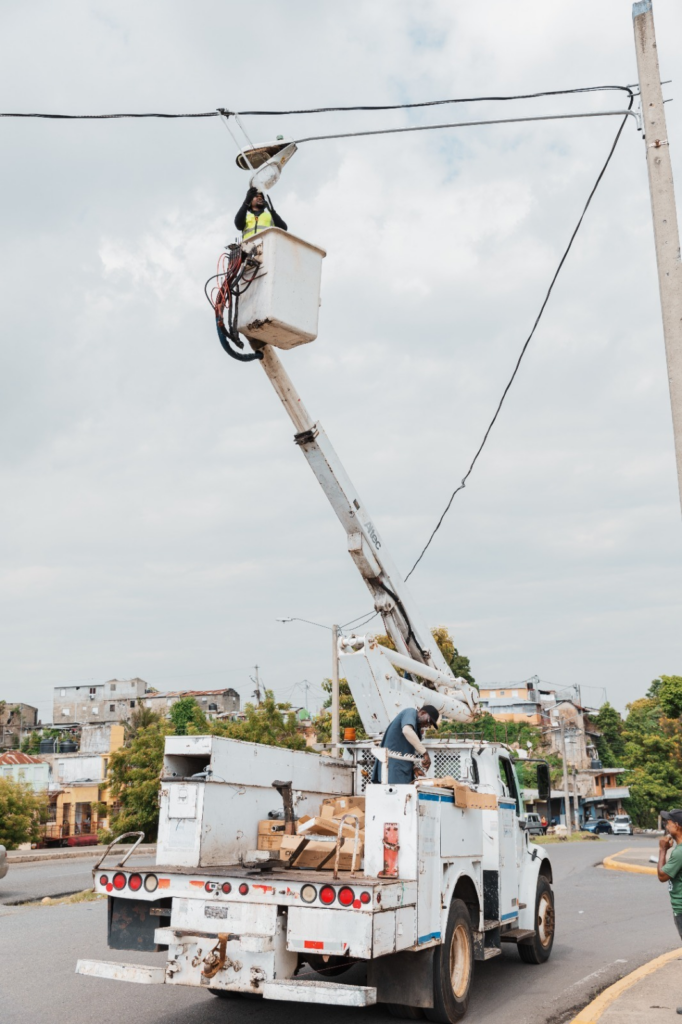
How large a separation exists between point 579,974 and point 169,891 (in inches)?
178

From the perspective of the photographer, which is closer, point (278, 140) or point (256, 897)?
point (256, 897)

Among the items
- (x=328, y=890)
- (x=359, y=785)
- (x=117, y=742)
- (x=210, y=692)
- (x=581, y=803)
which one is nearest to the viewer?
(x=328, y=890)

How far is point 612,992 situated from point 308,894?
2.96 metres

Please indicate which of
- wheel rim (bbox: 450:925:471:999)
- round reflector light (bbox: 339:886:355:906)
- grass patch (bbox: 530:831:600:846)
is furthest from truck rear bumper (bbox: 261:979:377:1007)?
grass patch (bbox: 530:831:600:846)

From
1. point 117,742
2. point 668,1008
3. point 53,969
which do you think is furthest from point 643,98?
point 117,742

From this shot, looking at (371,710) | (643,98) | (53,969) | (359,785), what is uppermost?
(643,98)

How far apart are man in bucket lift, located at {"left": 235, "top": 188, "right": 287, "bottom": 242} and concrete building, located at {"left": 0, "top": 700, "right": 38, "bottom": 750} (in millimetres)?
79313

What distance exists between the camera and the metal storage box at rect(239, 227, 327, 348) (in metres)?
8.76

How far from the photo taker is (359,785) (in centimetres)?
937

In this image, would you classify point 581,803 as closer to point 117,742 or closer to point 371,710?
point 117,742

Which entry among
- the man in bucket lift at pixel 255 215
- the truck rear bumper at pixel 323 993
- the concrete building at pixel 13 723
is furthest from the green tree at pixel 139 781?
the concrete building at pixel 13 723

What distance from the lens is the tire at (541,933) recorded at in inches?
363

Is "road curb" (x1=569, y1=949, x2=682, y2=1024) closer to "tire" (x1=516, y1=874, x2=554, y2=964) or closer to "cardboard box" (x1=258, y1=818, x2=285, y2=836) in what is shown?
"tire" (x1=516, y1=874, x2=554, y2=964)

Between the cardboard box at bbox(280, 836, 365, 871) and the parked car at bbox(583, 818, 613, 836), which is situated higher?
the cardboard box at bbox(280, 836, 365, 871)
